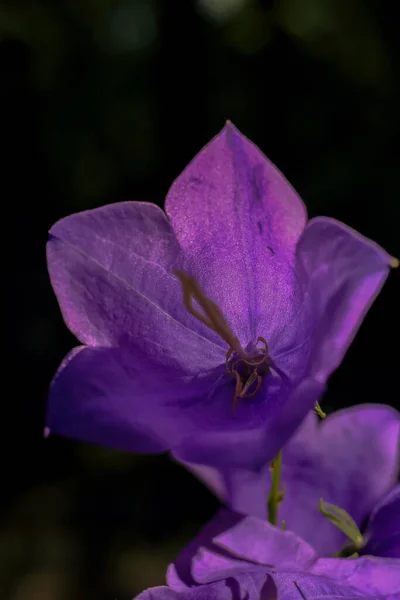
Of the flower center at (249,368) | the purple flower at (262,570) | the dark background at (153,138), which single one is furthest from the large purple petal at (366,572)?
the dark background at (153,138)

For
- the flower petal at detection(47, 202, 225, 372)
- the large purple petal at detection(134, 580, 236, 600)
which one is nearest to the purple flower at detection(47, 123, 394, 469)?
the flower petal at detection(47, 202, 225, 372)

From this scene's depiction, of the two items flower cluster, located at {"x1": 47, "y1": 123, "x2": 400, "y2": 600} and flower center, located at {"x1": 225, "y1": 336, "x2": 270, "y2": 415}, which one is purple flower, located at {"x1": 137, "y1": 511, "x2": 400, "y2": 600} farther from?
flower center, located at {"x1": 225, "y1": 336, "x2": 270, "y2": 415}

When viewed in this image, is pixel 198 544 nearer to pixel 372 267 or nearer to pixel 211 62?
pixel 372 267

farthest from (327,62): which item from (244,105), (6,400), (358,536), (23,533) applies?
(358,536)

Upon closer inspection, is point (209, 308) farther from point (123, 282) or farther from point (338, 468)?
point (338, 468)

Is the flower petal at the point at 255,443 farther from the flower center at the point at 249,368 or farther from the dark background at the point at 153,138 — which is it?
the dark background at the point at 153,138
